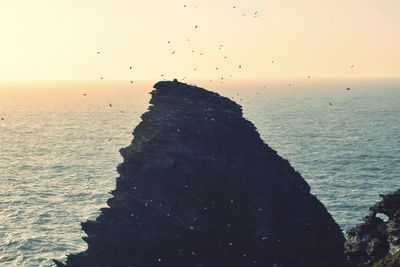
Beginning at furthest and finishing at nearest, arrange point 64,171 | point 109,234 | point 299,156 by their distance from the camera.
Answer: point 299,156 → point 64,171 → point 109,234

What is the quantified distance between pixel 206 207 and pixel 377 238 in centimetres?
1055

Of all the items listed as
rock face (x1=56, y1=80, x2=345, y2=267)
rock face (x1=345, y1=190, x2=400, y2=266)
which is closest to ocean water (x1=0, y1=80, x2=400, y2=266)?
rock face (x1=56, y1=80, x2=345, y2=267)

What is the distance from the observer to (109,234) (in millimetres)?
30375

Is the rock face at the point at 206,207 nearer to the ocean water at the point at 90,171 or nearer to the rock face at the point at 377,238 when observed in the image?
the rock face at the point at 377,238

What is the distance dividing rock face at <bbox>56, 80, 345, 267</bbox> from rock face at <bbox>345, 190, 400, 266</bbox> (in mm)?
3563

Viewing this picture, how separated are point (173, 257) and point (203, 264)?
2.09 metres

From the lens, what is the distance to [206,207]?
29062 millimetres

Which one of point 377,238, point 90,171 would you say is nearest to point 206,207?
point 377,238

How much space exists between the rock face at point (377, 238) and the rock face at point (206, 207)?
3.56 metres

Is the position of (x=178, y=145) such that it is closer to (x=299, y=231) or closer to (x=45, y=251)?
(x=299, y=231)

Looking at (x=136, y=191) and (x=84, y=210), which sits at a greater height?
(x=136, y=191)

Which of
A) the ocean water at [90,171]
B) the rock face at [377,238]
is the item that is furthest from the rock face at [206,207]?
the ocean water at [90,171]

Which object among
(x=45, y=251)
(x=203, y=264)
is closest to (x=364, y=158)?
(x=45, y=251)

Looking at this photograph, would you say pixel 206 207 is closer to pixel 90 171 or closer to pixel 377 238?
pixel 377 238
